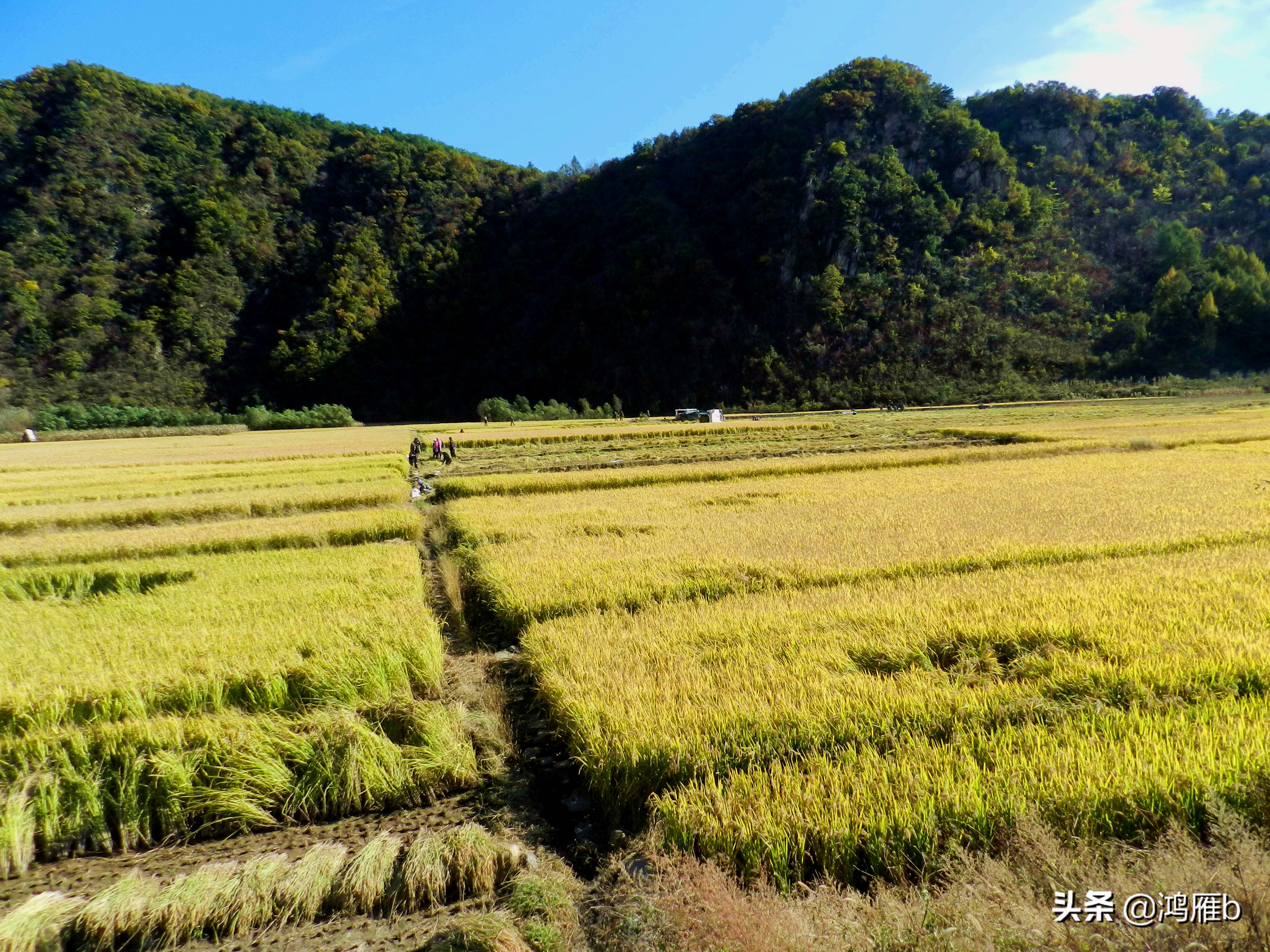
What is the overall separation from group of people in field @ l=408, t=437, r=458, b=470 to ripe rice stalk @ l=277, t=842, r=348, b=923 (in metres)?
21.5

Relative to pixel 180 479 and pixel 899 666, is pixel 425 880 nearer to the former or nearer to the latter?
pixel 899 666

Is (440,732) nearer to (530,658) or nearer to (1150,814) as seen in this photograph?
(530,658)

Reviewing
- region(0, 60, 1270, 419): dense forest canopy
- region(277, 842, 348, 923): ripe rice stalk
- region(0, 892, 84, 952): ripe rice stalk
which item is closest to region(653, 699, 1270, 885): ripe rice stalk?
region(277, 842, 348, 923): ripe rice stalk

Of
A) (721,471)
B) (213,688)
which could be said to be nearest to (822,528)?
(213,688)

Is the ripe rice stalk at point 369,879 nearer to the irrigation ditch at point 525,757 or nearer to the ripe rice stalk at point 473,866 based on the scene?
the ripe rice stalk at point 473,866

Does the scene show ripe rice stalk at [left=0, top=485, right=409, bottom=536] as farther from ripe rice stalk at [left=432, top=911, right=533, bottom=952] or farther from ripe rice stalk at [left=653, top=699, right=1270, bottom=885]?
ripe rice stalk at [left=653, top=699, right=1270, bottom=885]

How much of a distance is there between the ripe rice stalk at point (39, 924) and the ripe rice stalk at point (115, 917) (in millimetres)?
68

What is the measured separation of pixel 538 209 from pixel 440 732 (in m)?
113

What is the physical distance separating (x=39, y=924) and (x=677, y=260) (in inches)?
3455

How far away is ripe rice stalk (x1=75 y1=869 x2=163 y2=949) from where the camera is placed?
2.99 meters

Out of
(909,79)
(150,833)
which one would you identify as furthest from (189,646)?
(909,79)

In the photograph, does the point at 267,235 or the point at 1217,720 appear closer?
the point at 1217,720

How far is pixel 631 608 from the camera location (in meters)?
7.02

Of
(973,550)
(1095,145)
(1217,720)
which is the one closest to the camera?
(1217,720)
